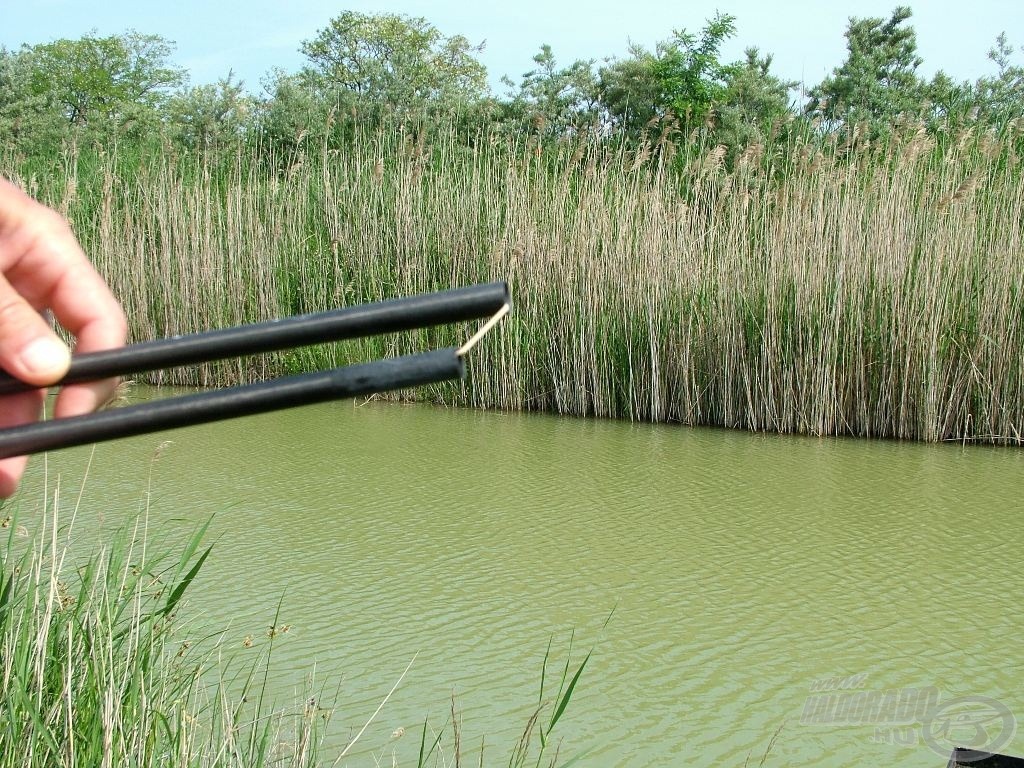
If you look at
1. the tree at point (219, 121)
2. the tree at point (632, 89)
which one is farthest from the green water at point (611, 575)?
the tree at point (632, 89)

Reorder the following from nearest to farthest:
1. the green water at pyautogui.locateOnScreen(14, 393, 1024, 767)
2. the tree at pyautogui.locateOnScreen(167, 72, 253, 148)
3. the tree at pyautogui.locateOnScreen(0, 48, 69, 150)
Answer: the green water at pyautogui.locateOnScreen(14, 393, 1024, 767) → the tree at pyautogui.locateOnScreen(167, 72, 253, 148) → the tree at pyautogui.locateOnScreen(0, 48, 69, 150)

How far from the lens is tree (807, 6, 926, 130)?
8.48m

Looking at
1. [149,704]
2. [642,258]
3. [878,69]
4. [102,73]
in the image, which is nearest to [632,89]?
[878,69]

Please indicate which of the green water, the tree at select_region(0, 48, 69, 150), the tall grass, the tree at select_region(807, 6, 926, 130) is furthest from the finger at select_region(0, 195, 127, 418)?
the tree at select_region(807, 6, 926, 130)

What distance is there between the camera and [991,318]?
12.5 ft

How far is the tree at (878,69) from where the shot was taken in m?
8.48

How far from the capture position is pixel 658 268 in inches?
167

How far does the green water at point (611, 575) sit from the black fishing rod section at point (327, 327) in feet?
3.46

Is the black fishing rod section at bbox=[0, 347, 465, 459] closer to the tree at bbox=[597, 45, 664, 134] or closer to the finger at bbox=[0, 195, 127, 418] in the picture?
the finger at bbox=[0, 195, 127, 418]

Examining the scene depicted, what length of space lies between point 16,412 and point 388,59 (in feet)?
55.8

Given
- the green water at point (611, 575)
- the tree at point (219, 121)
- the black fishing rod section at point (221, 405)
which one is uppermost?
the tree at point (219, 121)

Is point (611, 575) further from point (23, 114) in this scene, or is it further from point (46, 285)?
point (23, 114)

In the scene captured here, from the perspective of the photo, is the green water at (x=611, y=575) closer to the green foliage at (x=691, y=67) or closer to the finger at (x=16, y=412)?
the finger at (x=16, y=412)

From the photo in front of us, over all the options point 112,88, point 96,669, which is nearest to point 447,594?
point 96,669
